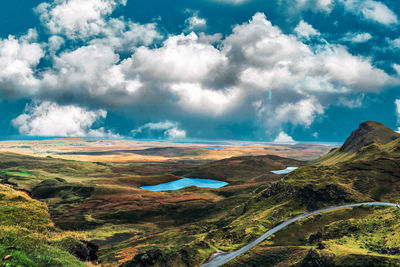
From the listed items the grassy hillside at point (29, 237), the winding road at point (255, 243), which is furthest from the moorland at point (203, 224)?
the winding road at point (255, 243)

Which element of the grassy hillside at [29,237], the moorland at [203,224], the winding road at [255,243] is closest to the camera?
the grassy hillside at [29,237]

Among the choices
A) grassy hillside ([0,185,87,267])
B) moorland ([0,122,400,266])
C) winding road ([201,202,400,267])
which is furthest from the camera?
winding road ([201,202,400,267])

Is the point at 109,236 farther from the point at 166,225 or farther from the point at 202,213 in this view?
the point at 202,213

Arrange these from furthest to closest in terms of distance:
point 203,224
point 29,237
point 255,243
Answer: point 203,224 < point 255,243 < point 29,237

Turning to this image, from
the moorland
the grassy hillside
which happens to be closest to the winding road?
the moorland

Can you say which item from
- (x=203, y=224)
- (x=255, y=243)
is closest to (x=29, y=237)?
(x=255, y=243)

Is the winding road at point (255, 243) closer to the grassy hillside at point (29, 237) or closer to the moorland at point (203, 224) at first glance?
the moorland at point (203, 224)

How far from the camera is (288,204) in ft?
344

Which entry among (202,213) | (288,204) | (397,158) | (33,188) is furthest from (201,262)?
(33,188)

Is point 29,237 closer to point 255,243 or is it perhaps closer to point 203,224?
point 255,243

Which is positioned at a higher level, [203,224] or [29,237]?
[29,237]

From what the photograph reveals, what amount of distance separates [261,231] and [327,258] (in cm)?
3674

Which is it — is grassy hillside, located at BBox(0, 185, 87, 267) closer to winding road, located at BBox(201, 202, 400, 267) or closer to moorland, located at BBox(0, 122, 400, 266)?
moorland, located at BBox(0, 122, 400, 266)

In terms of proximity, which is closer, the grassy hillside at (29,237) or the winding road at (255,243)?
the grassy hillside at (29,237)
